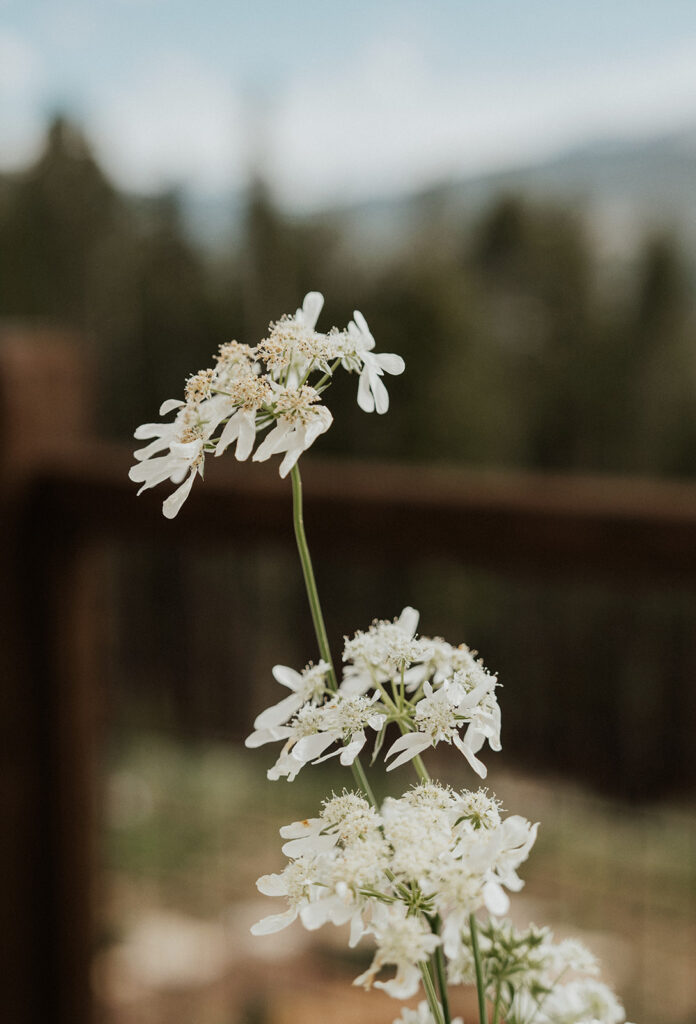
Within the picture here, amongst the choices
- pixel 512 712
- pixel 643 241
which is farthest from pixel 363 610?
pixel 643 241

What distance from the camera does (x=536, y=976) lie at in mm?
267

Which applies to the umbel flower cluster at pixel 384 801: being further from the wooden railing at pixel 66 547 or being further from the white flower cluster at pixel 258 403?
the wooden railing at pixel 66 547

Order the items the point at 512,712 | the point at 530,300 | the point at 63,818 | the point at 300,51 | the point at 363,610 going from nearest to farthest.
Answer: the point at 63,818
the point at 512,712
the point at 363,610
the point at 530,300
the point at 300,51

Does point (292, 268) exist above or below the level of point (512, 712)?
above

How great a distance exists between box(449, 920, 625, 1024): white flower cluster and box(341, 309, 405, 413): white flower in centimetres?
16

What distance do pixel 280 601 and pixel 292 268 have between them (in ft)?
4.11

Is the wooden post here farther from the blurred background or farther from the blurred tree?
the blurred tree

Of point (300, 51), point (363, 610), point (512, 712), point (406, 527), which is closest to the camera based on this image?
point (406, 527)

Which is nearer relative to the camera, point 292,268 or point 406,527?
point 406,527

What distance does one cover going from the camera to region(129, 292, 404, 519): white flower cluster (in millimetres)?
254

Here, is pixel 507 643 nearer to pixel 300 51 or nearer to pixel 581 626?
pixel 581 626

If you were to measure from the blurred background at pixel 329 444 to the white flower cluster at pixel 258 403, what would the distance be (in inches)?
22.1

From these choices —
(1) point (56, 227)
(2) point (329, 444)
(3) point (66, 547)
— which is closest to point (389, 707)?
(3) point (66, 547)

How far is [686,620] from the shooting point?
1985 millimetres
